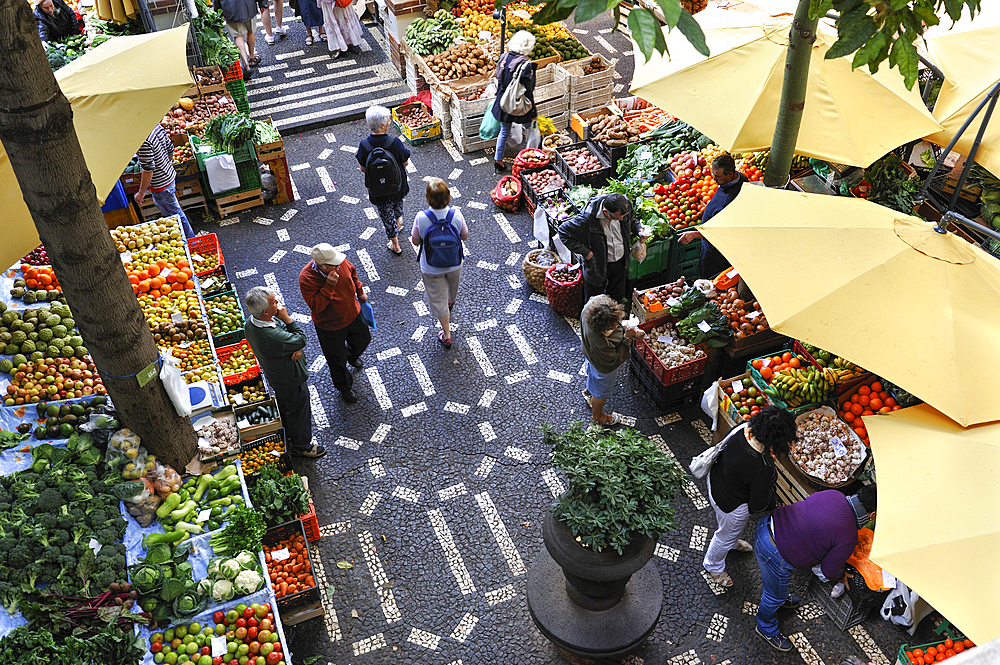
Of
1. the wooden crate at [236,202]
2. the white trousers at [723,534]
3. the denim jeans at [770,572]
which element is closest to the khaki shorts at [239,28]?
the wooden crate at [236,202]

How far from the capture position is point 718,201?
705cm

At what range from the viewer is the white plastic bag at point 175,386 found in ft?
18.0

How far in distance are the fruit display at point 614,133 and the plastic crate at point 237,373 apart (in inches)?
193

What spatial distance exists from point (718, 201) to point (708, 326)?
126cm

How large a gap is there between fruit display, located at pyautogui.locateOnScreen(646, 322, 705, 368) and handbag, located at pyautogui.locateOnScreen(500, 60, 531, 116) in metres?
3.70

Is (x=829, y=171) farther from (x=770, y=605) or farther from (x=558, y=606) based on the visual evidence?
(x=558, y=606)

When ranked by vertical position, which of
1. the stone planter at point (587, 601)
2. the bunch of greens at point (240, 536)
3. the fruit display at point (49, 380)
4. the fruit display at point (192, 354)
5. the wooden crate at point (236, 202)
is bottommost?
the stone planter at point (587, 601)

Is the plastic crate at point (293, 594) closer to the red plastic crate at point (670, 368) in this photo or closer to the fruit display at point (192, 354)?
the fruit display at point (192, 354)

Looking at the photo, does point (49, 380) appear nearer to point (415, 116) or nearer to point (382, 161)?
point (382, 161)

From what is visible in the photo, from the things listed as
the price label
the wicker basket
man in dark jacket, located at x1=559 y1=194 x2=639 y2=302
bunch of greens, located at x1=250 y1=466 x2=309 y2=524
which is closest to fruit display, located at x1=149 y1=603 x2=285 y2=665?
the price label

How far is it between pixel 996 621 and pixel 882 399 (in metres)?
2.73

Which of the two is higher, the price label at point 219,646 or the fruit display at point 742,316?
the fruit display at point 742,316

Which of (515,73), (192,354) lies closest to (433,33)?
(515,73)

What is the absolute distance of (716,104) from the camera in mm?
6973
